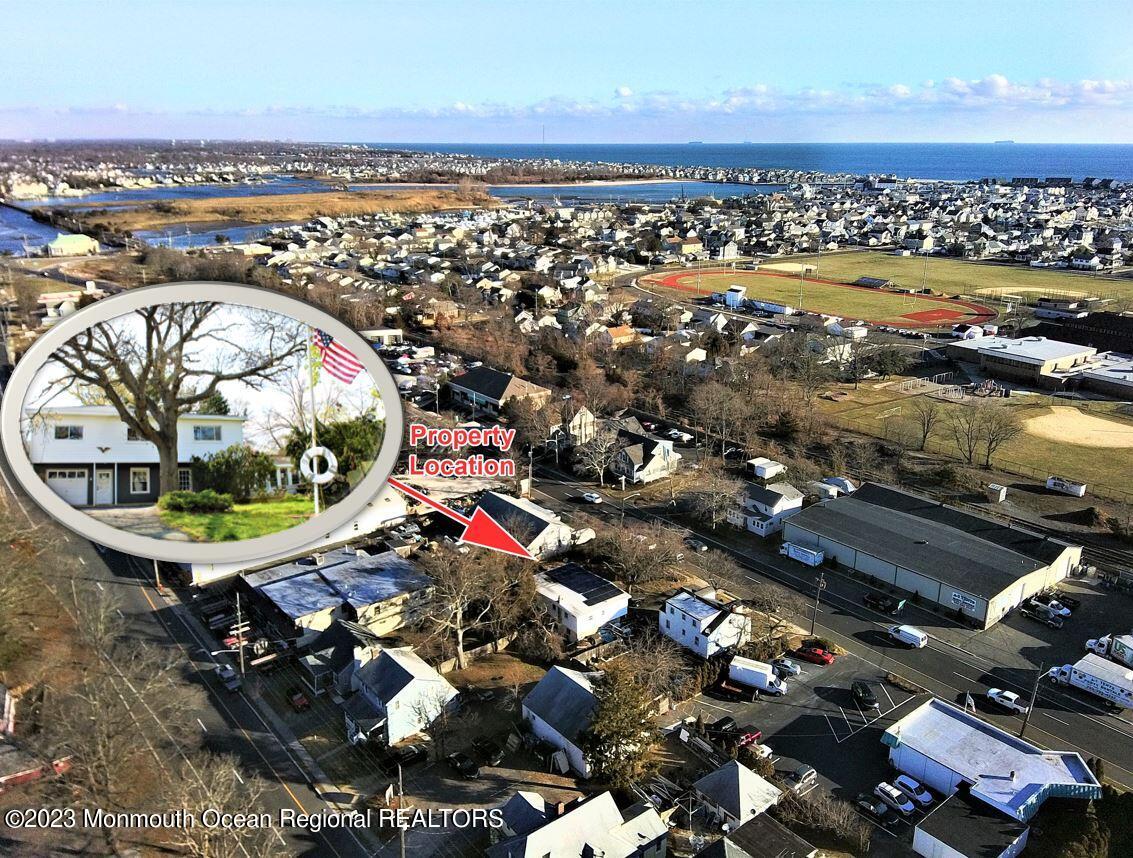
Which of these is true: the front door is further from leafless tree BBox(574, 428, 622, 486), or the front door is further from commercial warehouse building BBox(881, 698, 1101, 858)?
leafless tree BBox(574, 428, 622, 486)

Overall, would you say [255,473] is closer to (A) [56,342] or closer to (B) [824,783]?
(A) [56,342]

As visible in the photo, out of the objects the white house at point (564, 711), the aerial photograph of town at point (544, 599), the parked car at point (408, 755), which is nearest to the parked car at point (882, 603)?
the aerial photograph of town at point (544, 599)

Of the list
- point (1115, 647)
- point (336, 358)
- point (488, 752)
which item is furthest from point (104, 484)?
point (1115, 647)

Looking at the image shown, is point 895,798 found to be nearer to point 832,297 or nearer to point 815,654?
point 815,654

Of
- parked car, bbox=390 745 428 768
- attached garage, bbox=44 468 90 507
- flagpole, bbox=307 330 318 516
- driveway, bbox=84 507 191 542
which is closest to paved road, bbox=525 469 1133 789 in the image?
parked car, bbox=390 745 428 768

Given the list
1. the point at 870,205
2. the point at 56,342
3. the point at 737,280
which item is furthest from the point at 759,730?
the point at 870,205
